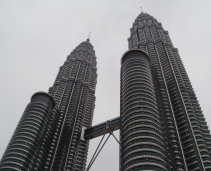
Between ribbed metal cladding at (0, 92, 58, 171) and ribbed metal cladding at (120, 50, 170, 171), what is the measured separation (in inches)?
1684

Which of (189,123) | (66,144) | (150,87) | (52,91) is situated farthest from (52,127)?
(189,123)

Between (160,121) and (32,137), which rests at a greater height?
(160,121)

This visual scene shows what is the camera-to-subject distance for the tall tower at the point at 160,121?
9600cm

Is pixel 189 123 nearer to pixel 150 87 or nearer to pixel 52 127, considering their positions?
pixel 150 87

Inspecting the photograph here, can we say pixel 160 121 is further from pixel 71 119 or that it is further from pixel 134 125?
pixel 71 119

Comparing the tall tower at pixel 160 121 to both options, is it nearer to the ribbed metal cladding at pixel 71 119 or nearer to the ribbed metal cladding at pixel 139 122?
the ribbed metal cladding at pixel 139 122

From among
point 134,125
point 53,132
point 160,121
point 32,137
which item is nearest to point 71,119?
point 53,132

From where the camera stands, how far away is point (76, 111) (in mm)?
164250

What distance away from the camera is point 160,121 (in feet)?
366

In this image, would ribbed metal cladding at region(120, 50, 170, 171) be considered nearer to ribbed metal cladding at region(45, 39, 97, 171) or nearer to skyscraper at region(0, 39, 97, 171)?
ribbed metal cladding at region(45, 39, 97, 171)

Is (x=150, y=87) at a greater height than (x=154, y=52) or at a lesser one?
lesser

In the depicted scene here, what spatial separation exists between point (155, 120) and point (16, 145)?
64340 millimetres

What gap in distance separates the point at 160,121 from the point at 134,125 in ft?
43.1

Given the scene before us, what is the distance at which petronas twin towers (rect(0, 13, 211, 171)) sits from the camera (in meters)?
100
